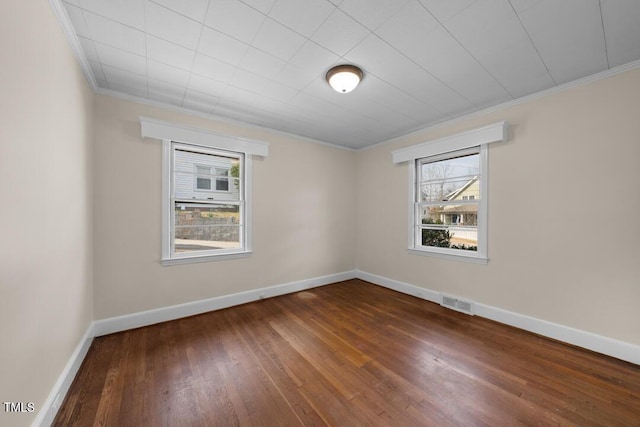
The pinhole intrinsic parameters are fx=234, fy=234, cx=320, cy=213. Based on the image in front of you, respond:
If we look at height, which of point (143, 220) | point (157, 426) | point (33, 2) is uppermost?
point (33, 2)

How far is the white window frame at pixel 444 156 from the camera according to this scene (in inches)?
115

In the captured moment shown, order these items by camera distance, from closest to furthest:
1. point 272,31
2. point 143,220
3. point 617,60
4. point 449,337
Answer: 1. point 272,31
2. point 617,60
3. point 449,337
4. point 143,220

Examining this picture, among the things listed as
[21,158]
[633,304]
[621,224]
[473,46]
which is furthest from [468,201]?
[21,158]

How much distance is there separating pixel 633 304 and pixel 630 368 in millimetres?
534

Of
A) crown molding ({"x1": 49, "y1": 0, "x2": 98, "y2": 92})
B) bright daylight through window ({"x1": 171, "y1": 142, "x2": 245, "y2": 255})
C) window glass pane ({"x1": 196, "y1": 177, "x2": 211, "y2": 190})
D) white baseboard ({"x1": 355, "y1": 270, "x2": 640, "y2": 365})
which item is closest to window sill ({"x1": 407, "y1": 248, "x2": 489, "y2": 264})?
white baseboard ({"x1": 355, "y1": 270, "x2": 640, "y2": 365})

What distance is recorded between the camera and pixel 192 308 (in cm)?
299

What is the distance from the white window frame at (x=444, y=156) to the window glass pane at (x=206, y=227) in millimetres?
2728

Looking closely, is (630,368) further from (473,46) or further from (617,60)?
(473,46)

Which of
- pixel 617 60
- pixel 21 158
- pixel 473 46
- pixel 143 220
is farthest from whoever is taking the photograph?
pixel 143 220

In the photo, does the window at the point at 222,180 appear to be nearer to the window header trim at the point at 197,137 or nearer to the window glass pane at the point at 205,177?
the window glass pane at the point at 205,177

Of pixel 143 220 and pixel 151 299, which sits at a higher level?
pixel 143 220

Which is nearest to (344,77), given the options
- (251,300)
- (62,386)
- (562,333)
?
(251,300)

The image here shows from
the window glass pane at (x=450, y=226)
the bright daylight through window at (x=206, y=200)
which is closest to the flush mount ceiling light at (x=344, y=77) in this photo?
the bright daylight through window at (x=206, y=200)

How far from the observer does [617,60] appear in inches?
79.6
